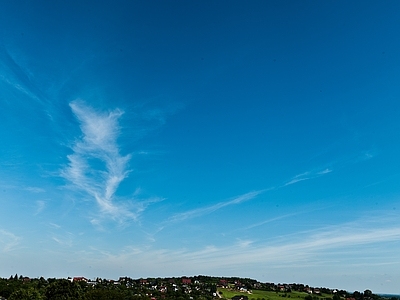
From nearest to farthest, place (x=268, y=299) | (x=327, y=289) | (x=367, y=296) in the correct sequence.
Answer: (x=268, y=299) → (x=367, y=296) → (x=327, y=289)

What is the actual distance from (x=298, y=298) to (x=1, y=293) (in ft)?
327

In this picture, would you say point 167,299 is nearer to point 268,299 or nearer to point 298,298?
point 268,299

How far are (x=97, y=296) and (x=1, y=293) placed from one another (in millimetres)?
55062

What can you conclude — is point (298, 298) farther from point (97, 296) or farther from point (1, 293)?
point (1, 293)

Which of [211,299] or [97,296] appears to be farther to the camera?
[211,299]

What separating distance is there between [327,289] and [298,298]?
194 ft

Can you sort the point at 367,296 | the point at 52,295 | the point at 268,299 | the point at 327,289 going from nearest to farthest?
1. the point at 52,295
2. the point at 268,299
3. the point at 367,296
4. the point at 327,289

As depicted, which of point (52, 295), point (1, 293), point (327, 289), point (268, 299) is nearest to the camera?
point (52, 295)

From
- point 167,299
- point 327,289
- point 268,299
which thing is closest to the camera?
point 167,299

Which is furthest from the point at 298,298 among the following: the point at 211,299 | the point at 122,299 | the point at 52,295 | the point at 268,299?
the point at 52,295

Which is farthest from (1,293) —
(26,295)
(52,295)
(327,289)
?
(327,289)

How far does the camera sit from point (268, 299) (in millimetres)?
126625

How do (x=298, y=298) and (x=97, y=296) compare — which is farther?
(x=298, y=298)

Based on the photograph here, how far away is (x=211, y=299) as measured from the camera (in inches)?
4835
